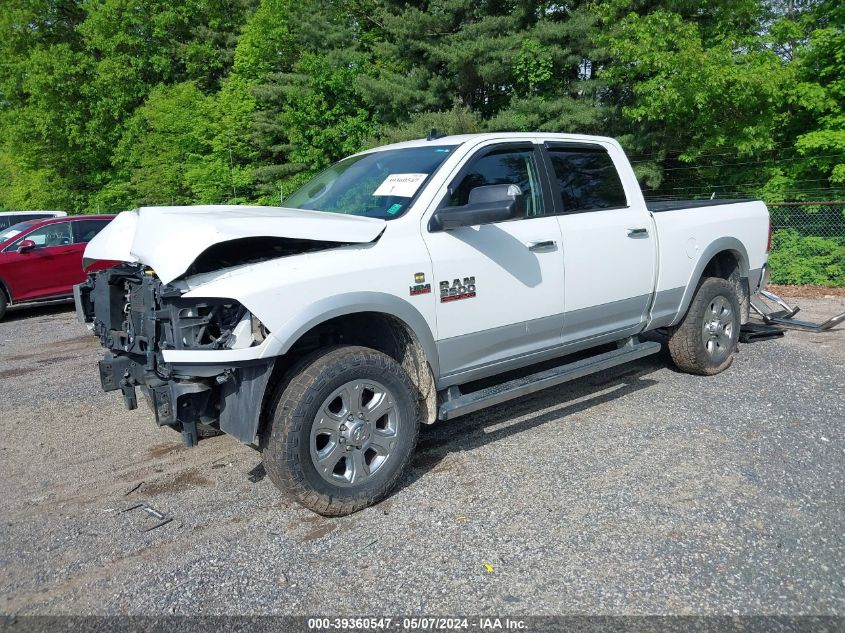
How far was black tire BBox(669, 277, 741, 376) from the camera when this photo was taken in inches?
223

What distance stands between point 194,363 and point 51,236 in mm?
9982

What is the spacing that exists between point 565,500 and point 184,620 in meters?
2.09

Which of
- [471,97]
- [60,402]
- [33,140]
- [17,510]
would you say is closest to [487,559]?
[17,510]

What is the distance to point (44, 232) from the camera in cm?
1129

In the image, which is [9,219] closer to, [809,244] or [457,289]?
[457,289]

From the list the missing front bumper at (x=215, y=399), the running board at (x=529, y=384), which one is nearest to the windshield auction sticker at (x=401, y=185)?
the running board at (x=529, y=384)

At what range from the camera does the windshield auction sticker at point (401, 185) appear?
4012 millimetres

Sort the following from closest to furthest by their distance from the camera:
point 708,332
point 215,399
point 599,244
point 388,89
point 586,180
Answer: point 215,399
point 599,244
point 586,180
point 708,332
point 388,89

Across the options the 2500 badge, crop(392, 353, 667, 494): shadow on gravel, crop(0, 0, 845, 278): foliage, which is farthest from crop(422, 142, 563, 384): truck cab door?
crop(0, 0, 845, 278): foliage

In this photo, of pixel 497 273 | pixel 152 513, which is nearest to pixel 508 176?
pixel 497 273

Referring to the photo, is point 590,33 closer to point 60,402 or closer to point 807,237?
point 807,237

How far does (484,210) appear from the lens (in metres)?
3.68

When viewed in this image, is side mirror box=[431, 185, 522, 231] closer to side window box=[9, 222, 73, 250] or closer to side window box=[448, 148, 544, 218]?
side window box=[448, 148, 544, 218]

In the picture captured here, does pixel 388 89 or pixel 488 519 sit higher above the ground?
pixel 388 89
